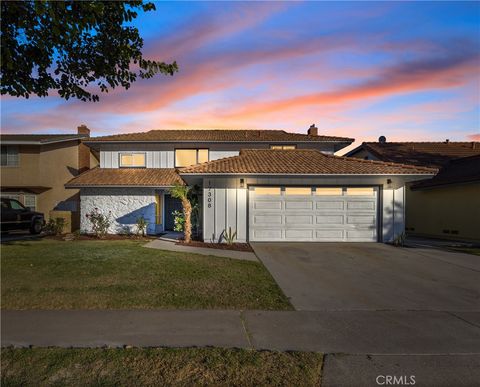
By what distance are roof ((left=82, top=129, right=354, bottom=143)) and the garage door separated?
23.2ft

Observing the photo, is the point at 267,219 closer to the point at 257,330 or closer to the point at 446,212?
the point at 446,212

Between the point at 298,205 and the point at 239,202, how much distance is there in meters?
2.40

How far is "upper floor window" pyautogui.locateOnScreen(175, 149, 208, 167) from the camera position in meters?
21.8

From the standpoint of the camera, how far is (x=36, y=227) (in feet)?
66.4

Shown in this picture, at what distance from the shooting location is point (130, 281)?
778 centimetres

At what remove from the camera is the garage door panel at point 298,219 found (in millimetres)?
15125

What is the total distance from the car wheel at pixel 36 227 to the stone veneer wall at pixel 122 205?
2.58 m

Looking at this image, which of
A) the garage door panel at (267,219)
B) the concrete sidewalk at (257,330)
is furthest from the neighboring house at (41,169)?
the concrete sidewalk at (257,330)

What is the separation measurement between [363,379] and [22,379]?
337 cm

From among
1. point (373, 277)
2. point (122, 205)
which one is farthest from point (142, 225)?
point (373, 277)

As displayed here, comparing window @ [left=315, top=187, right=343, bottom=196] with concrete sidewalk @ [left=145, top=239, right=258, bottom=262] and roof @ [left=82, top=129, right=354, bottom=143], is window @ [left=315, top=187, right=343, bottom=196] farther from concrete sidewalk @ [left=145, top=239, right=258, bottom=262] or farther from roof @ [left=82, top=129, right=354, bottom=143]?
roof @ [left=82, top=129, right=354, bottom=143]

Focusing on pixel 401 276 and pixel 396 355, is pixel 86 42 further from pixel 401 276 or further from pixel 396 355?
pixel 401 276

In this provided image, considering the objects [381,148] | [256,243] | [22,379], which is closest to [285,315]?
[22,379]

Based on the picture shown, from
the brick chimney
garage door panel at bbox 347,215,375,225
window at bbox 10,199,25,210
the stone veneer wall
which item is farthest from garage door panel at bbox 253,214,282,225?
the brick chimney
